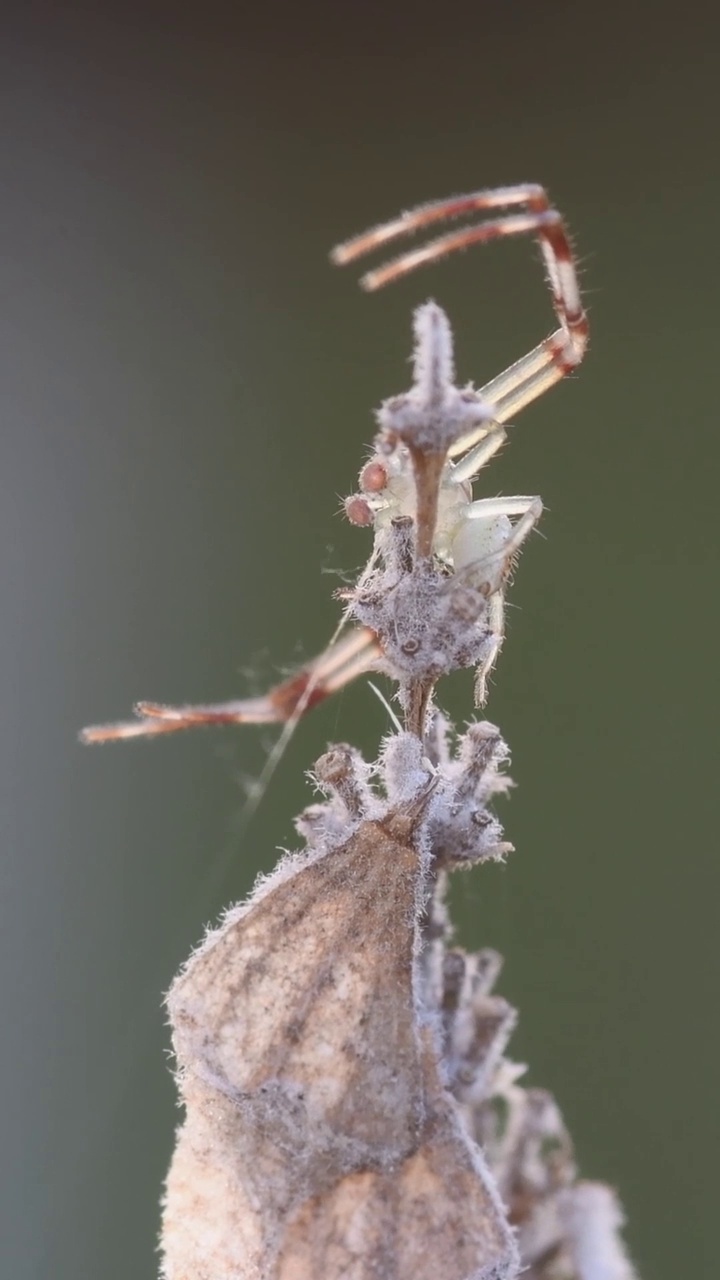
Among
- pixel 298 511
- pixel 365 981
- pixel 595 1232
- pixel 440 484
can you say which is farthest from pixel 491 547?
pixel 298 511

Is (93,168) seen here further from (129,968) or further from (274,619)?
(129,968)

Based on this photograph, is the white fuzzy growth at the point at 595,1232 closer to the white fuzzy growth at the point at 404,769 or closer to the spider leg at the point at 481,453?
the white fuzzy growth at the point at 404,769

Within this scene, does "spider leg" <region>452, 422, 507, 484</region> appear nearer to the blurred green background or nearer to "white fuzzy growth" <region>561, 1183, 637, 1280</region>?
"white fuzzy growth" <region>561, 1183, 637, 1280</region>

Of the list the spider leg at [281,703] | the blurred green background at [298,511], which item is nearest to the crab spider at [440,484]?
the spider leg at [281,703]

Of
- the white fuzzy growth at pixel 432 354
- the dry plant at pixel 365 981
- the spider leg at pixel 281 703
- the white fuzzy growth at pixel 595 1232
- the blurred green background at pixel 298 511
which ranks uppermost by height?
the blurred green background at pixel 298 511

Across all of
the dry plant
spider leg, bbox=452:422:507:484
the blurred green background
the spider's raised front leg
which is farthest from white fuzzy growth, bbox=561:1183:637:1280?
the blurred green background

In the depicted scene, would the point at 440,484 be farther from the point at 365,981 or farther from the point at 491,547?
the point at 365,981
